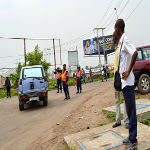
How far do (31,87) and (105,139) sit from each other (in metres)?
5.52

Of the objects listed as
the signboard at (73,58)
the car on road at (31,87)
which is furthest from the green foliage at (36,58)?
the car on road at (31,87)

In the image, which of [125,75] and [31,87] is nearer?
[125,75]

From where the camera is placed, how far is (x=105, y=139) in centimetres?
311

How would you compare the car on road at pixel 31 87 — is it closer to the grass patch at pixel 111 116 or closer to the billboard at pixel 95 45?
the grass patch at pixel 111 116

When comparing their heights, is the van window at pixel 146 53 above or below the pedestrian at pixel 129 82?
above

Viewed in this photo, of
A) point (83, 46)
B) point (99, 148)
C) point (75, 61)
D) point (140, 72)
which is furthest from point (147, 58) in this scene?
point (83, 46)

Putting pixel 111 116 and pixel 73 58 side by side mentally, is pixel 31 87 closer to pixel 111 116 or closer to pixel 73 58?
pixel 111 116

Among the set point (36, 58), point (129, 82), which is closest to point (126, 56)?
point (129, 82)

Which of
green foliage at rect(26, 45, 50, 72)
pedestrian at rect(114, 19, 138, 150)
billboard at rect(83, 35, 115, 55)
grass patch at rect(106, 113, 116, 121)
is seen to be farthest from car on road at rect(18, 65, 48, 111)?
billboard at rect(83, 35, 115, 55)

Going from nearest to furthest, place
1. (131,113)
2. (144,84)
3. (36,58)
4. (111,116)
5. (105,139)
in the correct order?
(131,113) → (105,139) → (111,116) → (144,84) → (36,58)

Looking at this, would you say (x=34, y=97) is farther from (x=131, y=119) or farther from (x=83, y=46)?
(x=83, y=46)

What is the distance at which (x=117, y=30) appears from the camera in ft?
9.38

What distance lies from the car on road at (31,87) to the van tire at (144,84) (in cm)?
443

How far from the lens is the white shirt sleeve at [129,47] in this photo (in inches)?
100
